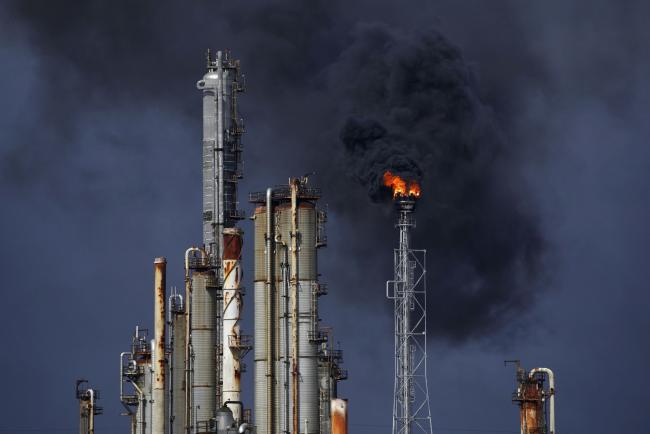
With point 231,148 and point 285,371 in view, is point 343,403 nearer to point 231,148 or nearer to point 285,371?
point 285,371

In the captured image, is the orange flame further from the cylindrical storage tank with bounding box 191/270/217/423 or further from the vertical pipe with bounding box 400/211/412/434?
the cylindrical storage tank with bounding box 191/270/217/423

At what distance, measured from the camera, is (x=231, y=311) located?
420ft

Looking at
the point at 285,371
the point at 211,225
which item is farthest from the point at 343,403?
the point at 211,225

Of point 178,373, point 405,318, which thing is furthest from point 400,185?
point 178,373

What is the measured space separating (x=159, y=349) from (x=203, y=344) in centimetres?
325

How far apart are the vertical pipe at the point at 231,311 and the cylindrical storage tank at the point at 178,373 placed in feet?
19.2

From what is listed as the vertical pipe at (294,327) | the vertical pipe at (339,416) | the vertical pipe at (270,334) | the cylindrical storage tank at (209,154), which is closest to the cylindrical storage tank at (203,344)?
the cylindrical storage tank at (209,154)

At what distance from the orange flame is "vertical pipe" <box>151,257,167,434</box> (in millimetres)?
14551

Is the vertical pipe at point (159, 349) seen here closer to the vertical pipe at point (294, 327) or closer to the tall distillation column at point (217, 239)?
the tall distillation column at point (217, 239)

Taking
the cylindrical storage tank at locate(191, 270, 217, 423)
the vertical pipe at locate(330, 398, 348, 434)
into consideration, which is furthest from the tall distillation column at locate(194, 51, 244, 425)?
the vertical pipe at locate(330, 398, 348, 434)

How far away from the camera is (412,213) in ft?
418

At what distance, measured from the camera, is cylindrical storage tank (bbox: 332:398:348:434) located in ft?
390

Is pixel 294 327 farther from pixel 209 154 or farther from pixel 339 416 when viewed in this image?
pixel 209 154

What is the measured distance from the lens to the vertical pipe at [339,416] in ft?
390
